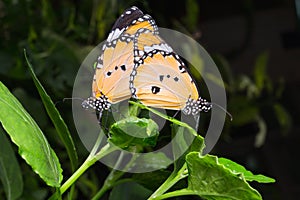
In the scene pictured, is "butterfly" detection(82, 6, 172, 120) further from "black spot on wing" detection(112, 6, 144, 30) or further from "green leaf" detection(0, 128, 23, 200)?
"green leaf" detection(0, 128, 23, 200)

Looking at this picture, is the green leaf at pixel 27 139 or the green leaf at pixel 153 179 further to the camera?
the green leaf at pixel 153 179

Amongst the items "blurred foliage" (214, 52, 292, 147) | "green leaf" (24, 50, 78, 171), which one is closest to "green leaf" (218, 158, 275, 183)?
"green leaf" (24, 50, 78, 171)

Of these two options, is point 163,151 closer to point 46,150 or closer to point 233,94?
point 46,150

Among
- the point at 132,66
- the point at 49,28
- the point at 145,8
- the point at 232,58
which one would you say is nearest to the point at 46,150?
the point at 132,66

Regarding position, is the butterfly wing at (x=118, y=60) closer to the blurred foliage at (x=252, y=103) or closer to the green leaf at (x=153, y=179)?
the green leaf at (x=153, y=179)

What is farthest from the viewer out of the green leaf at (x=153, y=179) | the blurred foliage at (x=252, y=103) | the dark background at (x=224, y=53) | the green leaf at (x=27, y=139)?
the blurred foliage at (x=252, y=103)

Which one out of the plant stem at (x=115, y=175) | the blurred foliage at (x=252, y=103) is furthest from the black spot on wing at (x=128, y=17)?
the blurred foliage at (x=252, y=103)
